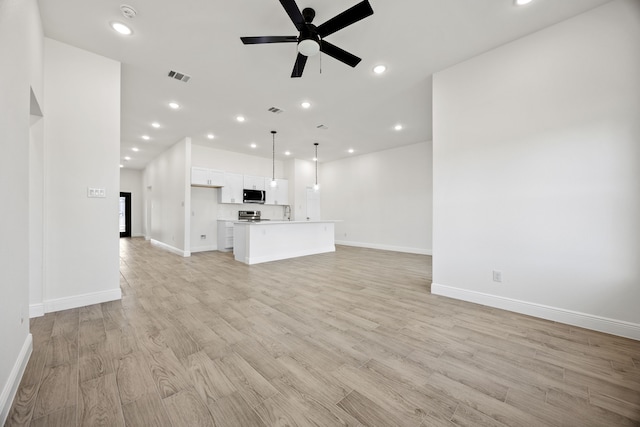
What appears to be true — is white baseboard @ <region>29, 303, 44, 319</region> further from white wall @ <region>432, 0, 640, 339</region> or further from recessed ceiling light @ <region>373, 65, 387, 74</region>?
recessed ceiling light @ <region>373, 65, 387, 74</region>

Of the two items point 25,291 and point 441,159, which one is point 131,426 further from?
point 441,159

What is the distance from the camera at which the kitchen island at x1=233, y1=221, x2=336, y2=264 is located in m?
5.36

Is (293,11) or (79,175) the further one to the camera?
(79,175)

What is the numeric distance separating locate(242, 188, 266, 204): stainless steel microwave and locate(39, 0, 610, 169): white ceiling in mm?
2581

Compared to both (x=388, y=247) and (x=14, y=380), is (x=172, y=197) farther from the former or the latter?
(x=388, y=247)

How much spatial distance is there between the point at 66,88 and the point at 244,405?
390 cm

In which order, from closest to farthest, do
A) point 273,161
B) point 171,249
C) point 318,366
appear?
1. point 318,366
2. point 171,249
3. point 273,161

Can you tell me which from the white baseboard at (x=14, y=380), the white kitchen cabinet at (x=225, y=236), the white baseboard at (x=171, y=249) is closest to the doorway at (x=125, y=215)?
the white baseboard at (x=171, y=249)

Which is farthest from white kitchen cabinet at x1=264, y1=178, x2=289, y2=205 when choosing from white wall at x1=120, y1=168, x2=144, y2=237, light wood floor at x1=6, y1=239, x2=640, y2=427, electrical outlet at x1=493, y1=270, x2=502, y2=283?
electrical outlet at x1=493, y1=270, x2=502, y2=283

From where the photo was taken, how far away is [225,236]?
713cm

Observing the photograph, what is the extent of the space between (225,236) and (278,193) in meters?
2.39

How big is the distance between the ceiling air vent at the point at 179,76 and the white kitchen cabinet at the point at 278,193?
463 cm

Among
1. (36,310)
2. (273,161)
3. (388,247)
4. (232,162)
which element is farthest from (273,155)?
(36,310)

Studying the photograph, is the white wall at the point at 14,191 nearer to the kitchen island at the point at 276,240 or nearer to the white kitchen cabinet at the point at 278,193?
the kitchen island at the point at 276,240
